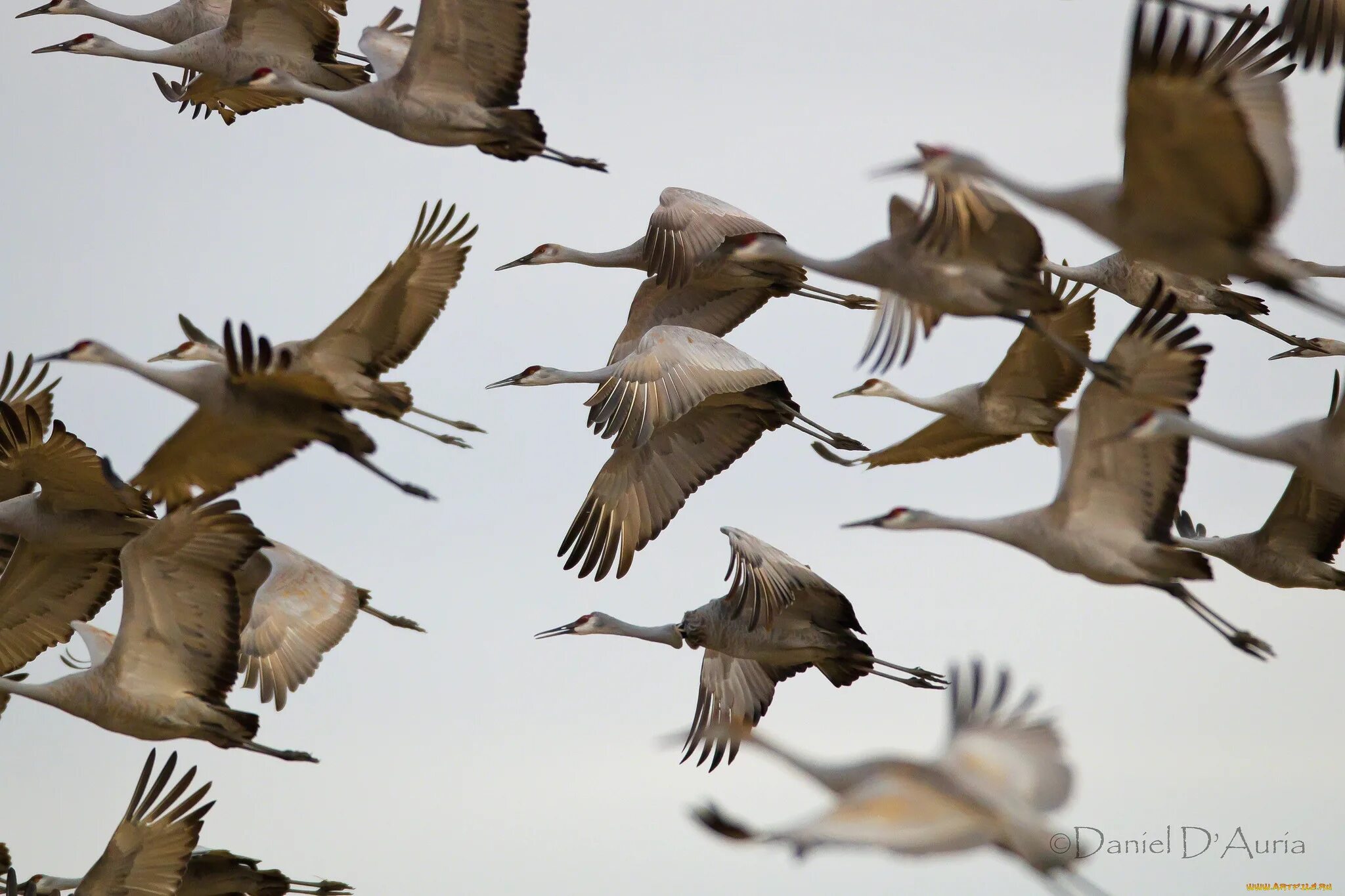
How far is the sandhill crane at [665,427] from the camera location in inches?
555

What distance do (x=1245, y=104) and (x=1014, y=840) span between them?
3.78 m

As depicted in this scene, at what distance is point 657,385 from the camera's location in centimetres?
1410

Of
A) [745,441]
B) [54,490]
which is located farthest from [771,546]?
[54,490]

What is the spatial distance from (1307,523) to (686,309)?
531cm

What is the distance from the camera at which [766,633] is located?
46.5 feet

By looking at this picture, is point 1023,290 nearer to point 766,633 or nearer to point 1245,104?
point 1245,104

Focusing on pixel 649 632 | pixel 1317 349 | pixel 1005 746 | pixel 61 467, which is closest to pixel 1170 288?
pixel 1317 349

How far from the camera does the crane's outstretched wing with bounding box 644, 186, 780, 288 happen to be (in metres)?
15.5

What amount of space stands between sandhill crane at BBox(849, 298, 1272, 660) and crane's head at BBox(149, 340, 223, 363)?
635 cm

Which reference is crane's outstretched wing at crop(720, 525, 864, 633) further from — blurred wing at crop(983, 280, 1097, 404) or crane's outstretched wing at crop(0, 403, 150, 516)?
crane's outstretched wing at crop(0, 403, 150, 516)

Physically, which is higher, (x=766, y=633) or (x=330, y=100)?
(x=330, y=100)

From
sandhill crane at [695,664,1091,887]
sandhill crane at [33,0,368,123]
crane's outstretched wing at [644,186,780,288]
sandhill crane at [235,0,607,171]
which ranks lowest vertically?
sandhill crane at [695,664,1091,887]

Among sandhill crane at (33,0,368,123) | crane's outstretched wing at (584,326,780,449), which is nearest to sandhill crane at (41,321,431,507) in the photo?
crane's outstretched wing at (584,326,780,449)

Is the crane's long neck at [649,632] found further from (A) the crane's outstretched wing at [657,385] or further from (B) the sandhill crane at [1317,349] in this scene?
(B) the sandhill crane at [1317,349]
